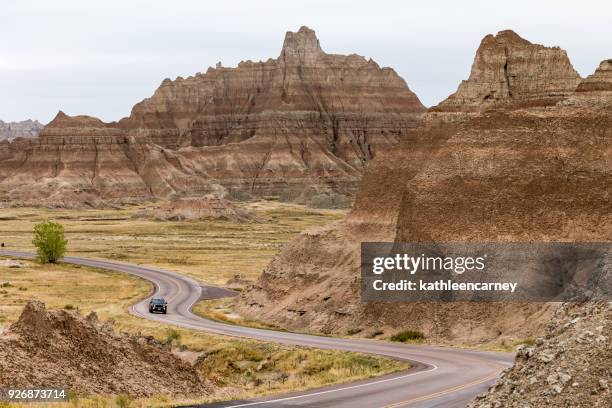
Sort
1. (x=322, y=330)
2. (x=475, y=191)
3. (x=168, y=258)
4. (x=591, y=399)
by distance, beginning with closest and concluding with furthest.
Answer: (x=591, y=399), (x=475, y=191), (x=322, y=330), (x=168, y=258)

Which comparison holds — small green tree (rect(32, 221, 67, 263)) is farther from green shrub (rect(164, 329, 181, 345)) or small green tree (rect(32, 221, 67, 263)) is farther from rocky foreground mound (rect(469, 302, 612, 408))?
rocky foreground mound (rect(469, 302, 612, 408))

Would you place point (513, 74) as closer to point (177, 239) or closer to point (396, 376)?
point (396, 376)

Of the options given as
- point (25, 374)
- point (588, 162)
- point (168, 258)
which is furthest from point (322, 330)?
point (168, 258)

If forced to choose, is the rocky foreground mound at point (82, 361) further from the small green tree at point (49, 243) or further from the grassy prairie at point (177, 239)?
the small green tree at point (49, 243)

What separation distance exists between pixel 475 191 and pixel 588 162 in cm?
567

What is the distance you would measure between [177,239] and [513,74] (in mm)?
91224

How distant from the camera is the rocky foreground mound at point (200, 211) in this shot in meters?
180

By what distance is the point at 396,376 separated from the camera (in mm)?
33250

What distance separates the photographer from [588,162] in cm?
4494

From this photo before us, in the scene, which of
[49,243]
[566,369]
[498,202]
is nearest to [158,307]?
[498,202]

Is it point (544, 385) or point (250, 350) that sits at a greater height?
point (544, 385)

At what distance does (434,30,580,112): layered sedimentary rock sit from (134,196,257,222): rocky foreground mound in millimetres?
123221

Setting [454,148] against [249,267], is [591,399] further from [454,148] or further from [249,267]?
[249,267]

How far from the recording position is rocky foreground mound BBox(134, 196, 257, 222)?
180 metres
